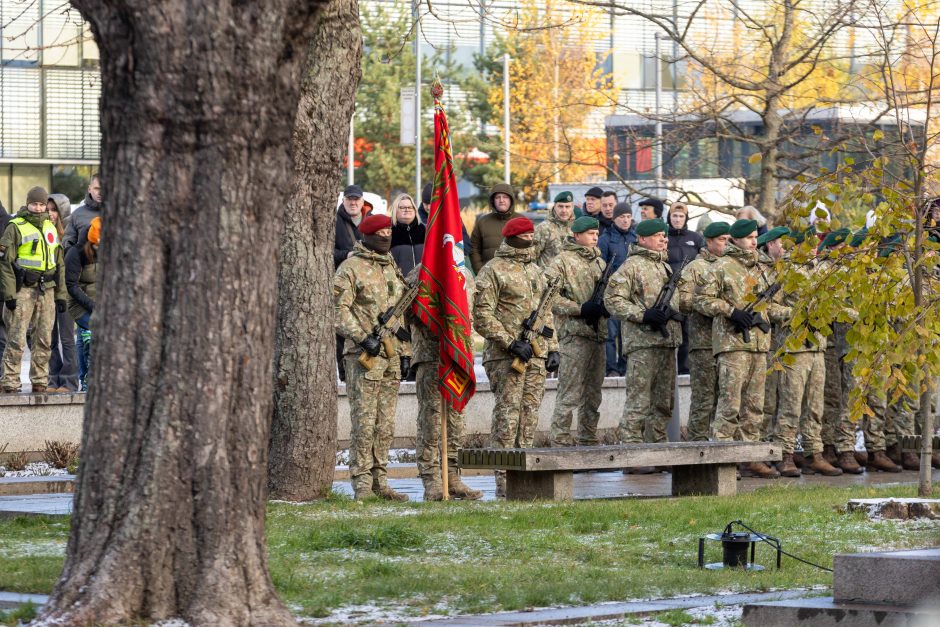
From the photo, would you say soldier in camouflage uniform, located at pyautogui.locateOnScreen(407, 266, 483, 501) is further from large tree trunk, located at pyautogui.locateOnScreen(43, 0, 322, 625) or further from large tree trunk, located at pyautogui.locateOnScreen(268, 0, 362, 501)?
large tree trunk, located at pyautogui.locateOnScreen(43, 0, 322, 625)

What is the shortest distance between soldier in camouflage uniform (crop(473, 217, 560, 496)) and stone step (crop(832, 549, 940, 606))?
6.44 meters

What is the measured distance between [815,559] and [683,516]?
1870 mm

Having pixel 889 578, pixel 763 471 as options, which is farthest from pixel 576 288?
pixel 889 578

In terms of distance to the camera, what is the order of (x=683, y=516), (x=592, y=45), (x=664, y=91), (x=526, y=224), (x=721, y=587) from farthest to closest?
(x=664, y=91)
(x=592, y=45)
(x=526, y=224)
(x=683, y=516)
(x=721, y=587)

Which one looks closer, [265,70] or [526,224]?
[265,70]

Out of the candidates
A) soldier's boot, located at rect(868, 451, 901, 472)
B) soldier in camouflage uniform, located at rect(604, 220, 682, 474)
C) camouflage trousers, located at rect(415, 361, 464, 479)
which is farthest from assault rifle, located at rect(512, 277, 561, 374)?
soldier's boot, located at rect(868, 451, 901, 472)

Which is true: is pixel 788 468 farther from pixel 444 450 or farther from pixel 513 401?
pixel 444 450

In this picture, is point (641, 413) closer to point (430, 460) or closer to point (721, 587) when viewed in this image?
point (430, 460)

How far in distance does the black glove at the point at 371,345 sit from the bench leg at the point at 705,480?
267 cm

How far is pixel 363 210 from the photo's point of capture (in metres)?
18.1

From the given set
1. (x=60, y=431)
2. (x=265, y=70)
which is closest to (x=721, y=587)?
(x=265, y=70)

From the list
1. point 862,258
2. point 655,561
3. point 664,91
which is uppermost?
point 664,91

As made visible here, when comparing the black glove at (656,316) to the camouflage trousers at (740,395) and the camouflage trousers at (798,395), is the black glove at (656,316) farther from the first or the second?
the camouflage trousers at (798,395)

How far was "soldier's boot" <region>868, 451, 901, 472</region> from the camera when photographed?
16.8 metres
